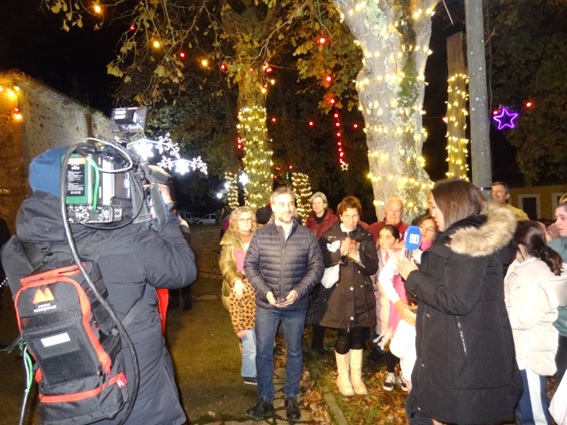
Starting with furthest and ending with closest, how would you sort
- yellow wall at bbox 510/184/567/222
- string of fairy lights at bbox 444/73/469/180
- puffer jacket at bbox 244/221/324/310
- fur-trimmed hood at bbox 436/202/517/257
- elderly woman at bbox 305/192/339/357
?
yellow wall at bbox 510/184/567/222 → string of fairy lights at bbox 444/73/469/180 → elderly woman at bbox 305/192/339/357 → puffer jacket at bbox 244/221/324/310 → fur-trimmed hood at bbox 436/202/517/257

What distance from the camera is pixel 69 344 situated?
1.86 m

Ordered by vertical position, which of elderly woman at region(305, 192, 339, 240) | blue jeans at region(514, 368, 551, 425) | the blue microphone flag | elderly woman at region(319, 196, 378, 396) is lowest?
blue jeans at region(514, 368, 551, 425)

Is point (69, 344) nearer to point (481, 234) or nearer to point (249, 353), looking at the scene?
point (481, 234)

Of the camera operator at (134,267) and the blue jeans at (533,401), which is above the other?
the camera operator at (134,267)

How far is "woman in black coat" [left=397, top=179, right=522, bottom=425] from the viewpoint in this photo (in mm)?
2469

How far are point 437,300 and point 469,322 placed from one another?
221 millimetres

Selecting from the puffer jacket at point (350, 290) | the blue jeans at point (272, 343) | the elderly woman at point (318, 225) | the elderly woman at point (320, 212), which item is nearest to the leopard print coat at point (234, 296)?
the blue jeans at point (272, 343)

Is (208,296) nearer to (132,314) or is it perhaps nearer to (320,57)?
(320,57)

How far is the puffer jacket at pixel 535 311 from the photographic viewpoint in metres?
3.33

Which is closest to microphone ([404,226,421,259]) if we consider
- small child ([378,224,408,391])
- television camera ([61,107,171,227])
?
small child ([378,224,408,391])

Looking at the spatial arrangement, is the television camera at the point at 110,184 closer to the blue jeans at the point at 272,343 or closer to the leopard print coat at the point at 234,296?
the blue jeans at the point at 272,343

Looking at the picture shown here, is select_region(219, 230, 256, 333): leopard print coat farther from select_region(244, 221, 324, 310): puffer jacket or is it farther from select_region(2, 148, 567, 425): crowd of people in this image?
select_region(244, 221, 324, 310): puffer jacket

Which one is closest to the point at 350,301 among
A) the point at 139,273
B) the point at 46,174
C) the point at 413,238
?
the point at 413,238

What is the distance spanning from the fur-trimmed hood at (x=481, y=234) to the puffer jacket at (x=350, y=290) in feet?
6.58
